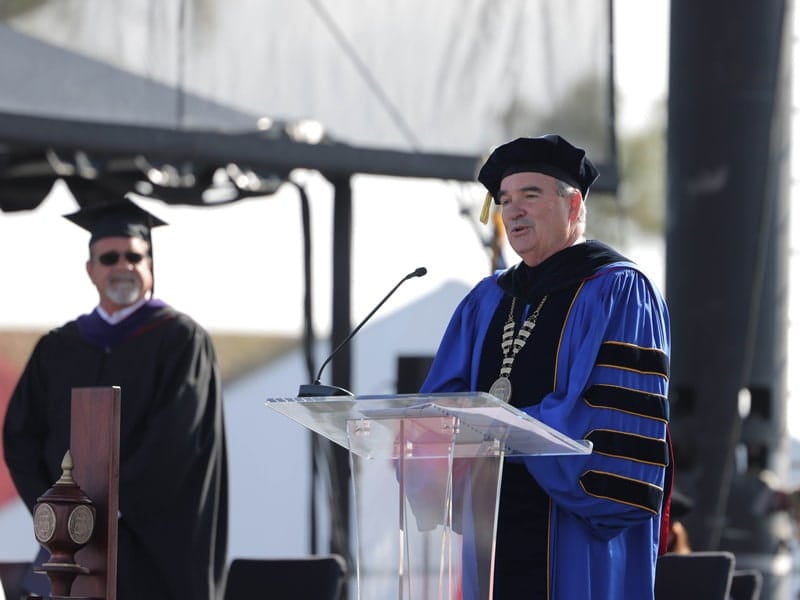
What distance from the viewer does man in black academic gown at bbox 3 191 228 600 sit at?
20.8 feet

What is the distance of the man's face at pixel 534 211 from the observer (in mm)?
4523

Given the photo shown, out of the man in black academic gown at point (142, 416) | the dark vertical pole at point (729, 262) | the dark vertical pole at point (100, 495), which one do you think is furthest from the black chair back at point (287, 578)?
the dark vertical pole at point (729, 262)

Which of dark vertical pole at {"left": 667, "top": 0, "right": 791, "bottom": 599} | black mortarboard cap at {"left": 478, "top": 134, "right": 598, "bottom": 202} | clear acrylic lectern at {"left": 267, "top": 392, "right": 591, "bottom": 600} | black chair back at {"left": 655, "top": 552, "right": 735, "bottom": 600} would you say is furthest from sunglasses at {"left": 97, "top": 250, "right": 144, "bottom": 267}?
dark vertical pole at {"left": 667, "top": 0, "right": 791, "bottom": 599}

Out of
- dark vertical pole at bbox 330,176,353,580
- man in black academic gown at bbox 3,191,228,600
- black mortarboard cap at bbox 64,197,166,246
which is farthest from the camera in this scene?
dark vertical pole at bbox 330,176,353,580

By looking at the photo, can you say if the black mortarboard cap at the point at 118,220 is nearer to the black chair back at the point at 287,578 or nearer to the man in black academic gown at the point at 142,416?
the man in black academic gown at the point at 142,416

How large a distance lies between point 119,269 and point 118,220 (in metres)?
0.17

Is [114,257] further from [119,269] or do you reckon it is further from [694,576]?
[694,576]

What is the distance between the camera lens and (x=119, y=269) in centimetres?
646

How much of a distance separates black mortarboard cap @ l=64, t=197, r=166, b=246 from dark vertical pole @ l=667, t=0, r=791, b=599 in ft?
9.64

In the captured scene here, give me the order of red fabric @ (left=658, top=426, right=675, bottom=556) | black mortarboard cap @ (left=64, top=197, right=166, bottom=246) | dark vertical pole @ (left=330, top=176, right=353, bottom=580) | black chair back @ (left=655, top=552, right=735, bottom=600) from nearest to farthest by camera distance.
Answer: red fabric @ (left=658, top=426, right=675, bottom=556), black chair back @ (left=655, top=552, right=735, bottom=600), black mortarboard cap @ (left=64, top=197, right=166, bottom=246), dark vertical pole @ (left=330, top=176, right=353, bottom=580)

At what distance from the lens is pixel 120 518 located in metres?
6.36

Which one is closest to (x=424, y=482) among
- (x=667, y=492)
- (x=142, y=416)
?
(x=667, y=492)

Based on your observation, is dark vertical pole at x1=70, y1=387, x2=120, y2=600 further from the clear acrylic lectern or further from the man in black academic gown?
the man in black academic gown

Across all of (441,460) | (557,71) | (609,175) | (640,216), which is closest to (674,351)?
(609,175)
